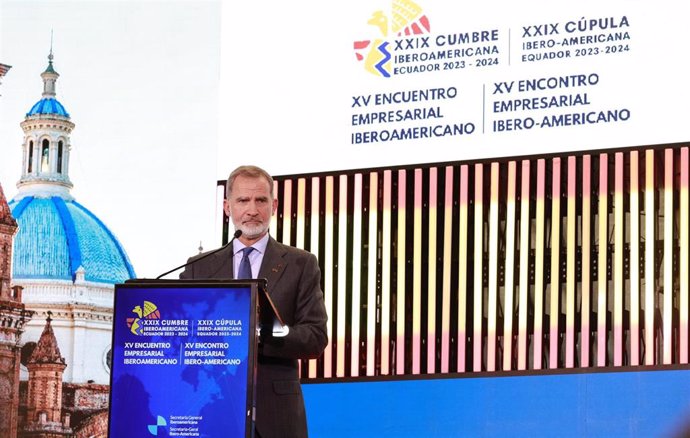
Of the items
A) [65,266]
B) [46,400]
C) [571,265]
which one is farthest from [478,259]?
[46,400]

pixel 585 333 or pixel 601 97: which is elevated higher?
pixel 601 97

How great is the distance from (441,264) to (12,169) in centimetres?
284

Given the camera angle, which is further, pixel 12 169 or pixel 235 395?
pixel 12 169

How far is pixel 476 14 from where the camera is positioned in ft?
24.8

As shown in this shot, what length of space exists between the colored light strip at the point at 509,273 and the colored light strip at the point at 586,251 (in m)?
0.39

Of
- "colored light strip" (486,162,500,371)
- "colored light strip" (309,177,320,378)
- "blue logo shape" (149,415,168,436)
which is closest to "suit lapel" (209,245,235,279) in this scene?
"blue logo shape" (149,415,168,436)

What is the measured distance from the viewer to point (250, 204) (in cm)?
427

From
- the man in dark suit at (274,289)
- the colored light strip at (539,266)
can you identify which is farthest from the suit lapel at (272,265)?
the colored light strip at (539,266)

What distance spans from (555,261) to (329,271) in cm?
135

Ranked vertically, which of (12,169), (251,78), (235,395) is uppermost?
(251,78)

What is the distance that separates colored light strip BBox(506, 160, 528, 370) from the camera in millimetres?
7234

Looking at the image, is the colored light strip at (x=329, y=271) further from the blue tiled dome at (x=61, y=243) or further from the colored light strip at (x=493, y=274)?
the blue tiled dome at (x=61, y=243)

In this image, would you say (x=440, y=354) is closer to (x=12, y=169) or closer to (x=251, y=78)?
(x=251, y=78)

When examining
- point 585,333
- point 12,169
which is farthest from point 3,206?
point 585,333
